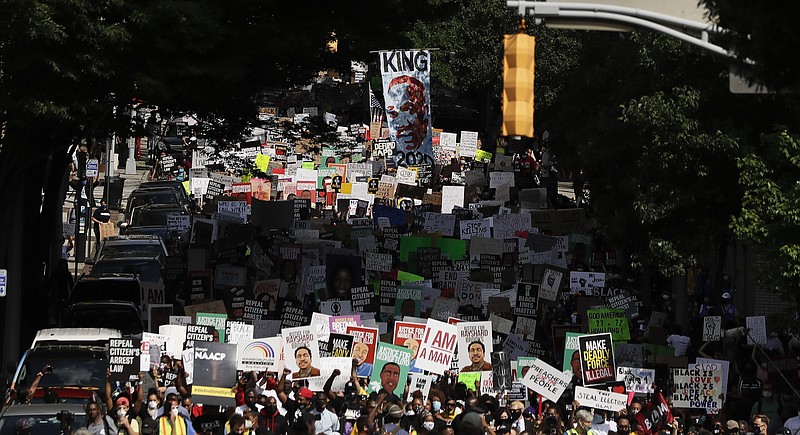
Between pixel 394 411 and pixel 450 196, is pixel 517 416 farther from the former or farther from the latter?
pixel 450 196

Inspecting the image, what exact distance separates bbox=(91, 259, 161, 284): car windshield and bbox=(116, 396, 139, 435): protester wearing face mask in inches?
532

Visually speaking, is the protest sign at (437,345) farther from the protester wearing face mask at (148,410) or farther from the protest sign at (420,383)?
the protester wearing face mask at (148,410)

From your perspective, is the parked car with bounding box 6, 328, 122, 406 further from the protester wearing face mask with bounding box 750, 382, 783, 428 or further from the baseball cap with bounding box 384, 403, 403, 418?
the protester wearing face mask with bounding box 750, 382, 783, 428

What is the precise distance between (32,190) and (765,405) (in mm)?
14459

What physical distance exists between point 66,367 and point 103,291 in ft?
26.2

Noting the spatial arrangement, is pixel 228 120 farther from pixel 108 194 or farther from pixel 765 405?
pixel 108 194

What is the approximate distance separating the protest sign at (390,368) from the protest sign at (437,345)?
0.46 metres

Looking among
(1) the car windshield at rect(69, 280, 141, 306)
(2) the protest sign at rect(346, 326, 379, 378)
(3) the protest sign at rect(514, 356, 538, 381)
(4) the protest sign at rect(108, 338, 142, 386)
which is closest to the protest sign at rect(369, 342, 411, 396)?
(2) the protest sign at rect(346, 326, 379, 378)

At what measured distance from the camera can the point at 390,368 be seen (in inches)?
734

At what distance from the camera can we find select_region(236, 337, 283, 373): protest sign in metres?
18.7

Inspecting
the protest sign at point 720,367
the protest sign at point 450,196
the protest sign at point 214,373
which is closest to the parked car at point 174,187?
the protest sign at point 450,196

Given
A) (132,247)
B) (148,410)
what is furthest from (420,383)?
(132,247)

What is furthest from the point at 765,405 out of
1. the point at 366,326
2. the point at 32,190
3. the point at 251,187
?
the point at 251,187

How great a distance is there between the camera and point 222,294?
26.7 meters
